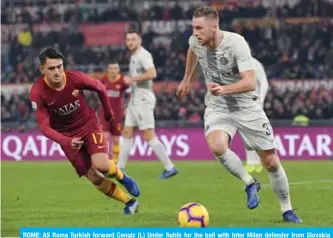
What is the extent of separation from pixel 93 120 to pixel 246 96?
1978 mm

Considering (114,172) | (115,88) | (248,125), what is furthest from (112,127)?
(248,125)

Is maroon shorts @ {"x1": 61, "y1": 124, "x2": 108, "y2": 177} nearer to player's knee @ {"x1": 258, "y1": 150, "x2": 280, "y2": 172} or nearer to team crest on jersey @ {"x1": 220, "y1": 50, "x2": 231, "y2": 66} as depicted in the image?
team crest on jersey @ {"x1": 220, "y1": 50, "x2": 231, "y2": 66}

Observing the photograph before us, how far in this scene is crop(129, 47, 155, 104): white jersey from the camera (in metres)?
17.3

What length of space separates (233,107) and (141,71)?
7.19 metres

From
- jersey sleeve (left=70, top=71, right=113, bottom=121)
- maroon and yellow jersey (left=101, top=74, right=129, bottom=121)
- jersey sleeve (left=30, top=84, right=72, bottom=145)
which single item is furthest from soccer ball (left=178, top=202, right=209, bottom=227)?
maroon and yellow jersey (left=101, top=74, right=129, bottom=121)

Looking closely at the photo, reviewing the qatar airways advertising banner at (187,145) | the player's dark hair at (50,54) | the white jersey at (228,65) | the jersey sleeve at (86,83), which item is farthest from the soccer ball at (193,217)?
the qatar airways advertising banner at (187,145)

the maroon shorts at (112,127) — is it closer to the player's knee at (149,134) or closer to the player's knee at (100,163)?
the player's knee at (149,134)

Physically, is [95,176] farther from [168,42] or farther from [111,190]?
[168,42]

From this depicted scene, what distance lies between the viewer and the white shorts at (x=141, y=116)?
57.5 ft

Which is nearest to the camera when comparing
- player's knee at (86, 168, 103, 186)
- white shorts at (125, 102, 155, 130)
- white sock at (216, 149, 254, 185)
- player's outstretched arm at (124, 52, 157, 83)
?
white sock at (216, 149, 254, 185)

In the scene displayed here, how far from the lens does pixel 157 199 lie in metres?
13.2

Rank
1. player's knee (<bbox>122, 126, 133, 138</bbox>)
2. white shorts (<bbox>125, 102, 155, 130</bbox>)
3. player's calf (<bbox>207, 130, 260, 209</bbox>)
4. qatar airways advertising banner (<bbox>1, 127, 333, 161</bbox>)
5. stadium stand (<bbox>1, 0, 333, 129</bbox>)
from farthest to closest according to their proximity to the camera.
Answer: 1. stadium stand (<bbox>1, 0, 333, 129</bbox>)
2. qatar airways advertising banner (<bbox>1, 127, 333, 161</bbox>)
3. player's knee (<bbox>122, 126, 133, 138</bbox>)
4. white shorts (<bbox>125, 102, 155, 130</bbox>)
5. player's calf (<bbox>207, 130, 260, 209</bbox>)

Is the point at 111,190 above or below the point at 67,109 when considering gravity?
below

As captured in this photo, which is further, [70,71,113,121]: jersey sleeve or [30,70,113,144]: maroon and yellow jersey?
[70,71,113,121]: jersey sleeve
